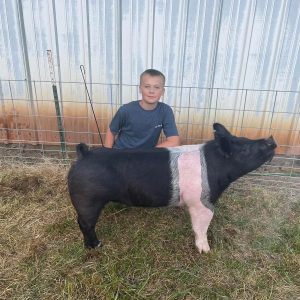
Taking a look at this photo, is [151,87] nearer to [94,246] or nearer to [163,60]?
[163,60]

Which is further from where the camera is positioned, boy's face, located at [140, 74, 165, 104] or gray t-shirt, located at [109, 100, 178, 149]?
gray t-shirt, located at [109, 100, 178, 149]

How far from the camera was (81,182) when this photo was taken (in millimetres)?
2371

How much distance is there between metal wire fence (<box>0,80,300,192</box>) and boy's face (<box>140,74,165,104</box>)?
105cm

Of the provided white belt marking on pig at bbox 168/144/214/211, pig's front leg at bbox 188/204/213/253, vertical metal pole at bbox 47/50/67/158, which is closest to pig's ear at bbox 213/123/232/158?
white belt marking on pig at bbox 168/144/214/211

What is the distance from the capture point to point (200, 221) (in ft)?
8.69

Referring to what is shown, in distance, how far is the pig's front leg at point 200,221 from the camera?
2.60m

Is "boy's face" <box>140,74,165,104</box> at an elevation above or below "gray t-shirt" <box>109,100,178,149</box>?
above

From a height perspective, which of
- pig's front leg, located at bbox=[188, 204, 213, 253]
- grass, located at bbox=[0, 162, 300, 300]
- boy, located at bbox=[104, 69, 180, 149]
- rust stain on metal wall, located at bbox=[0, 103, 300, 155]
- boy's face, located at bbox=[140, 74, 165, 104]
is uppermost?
boy's face, located at bbox=[140, 74, 165, 104]

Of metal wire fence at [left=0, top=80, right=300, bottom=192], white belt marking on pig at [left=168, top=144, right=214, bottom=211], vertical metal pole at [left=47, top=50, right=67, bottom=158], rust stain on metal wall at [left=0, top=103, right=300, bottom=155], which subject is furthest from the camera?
rust stain on metal wall at [left=0, top=103, right=300, bottom=155]

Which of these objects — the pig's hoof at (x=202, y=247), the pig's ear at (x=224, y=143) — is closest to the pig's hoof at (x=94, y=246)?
the pig's hoof at (x=202, y=247)

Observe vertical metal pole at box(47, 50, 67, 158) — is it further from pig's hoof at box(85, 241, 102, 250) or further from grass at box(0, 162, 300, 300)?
pig's hoof at box(85, 241, 102, 250)

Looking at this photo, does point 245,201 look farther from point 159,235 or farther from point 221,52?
point 221,52

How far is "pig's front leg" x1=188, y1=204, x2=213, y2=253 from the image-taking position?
2.60 meters

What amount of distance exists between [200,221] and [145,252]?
524 millimetres
